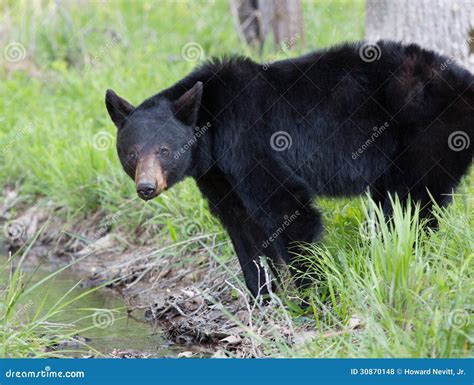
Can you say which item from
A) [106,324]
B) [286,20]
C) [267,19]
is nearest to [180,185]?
[106,324]

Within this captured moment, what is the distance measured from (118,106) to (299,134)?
4.70 ft

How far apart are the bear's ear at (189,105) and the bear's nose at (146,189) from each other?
64cm

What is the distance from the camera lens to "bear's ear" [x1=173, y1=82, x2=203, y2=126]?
5.92m

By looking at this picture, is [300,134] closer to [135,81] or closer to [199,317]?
[199,317]

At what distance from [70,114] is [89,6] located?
191 inches

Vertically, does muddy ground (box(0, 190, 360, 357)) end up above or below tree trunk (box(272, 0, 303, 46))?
below

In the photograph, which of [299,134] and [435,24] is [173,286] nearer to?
[299,134]

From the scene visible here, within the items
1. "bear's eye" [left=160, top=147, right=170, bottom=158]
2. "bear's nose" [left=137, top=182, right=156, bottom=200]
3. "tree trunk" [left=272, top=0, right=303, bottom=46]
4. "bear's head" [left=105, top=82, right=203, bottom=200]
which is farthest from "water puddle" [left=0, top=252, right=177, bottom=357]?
"tree trunk" [left=272, top=0, right=303, bottom=46]

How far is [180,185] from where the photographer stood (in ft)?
27.8

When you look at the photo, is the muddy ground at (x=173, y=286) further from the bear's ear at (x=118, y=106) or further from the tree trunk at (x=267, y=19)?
the tree trunk at (x=267, y=19)

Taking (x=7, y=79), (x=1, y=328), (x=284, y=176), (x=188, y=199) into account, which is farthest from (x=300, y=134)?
(x=7, y=79)

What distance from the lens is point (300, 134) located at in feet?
20.5

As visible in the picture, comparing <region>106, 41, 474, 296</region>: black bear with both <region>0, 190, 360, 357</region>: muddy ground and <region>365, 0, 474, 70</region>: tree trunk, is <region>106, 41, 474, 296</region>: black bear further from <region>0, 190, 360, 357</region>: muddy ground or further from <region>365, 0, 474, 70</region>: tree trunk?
<region>365, 0, 474, 70</region>: tree trunk

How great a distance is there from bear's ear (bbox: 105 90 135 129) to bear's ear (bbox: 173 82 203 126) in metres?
0.38
